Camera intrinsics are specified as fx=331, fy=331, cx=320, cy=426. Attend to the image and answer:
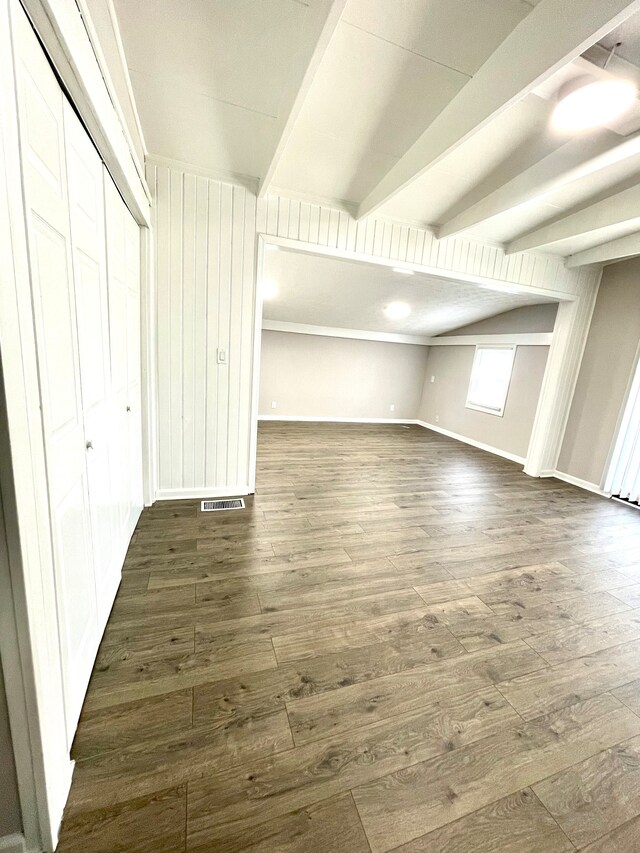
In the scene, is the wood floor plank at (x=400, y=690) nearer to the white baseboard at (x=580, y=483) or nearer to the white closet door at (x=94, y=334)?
the white closet door at (x=94, y=334)

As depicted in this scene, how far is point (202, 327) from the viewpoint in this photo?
274 cm

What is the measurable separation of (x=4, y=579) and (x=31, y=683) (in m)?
0.29

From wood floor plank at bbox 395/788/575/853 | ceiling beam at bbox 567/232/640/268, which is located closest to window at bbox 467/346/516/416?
ceiling beam at bbox 567/232/640/268

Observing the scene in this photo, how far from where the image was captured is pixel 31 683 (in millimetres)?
797

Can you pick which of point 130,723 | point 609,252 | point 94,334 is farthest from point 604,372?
point 130,723

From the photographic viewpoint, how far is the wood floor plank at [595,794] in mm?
1052

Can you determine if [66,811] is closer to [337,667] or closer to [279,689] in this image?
[279,689]

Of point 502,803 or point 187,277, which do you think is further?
point 187,277

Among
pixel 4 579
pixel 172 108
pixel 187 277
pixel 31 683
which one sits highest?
pixel 172 108

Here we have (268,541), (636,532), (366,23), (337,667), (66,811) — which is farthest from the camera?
(636,532)

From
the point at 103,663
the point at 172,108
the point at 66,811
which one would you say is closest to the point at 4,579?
the point at 66,811

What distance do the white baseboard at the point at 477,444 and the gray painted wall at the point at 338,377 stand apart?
0.68 meters

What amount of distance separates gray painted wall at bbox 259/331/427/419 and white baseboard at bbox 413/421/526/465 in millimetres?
680

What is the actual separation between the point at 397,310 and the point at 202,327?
12.1 feet
